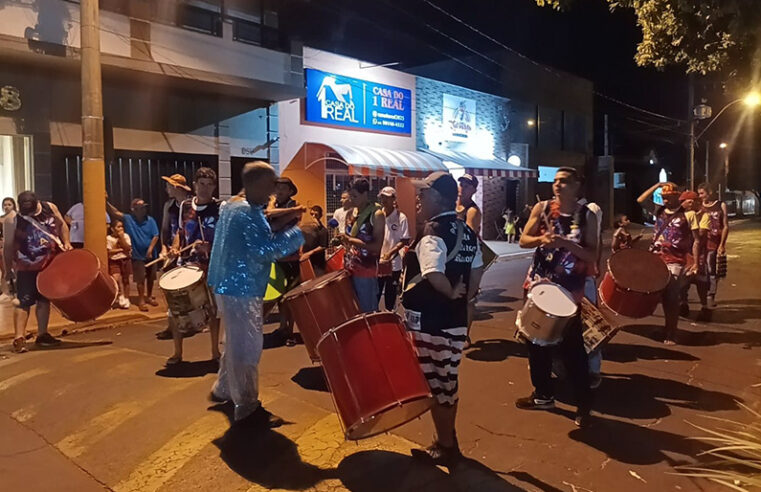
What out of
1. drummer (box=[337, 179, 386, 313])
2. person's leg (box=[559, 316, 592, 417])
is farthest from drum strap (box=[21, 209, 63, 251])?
person's leg (box=[559, 316, 592, 417])

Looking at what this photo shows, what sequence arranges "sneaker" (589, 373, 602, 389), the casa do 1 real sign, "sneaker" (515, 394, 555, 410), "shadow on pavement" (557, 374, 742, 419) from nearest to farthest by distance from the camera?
"sneaker" (515, 394, 555, 410) → "shadow on pavement" (557, 374, 742, 419) → "sneaker" (589, 373, 602, 389) → the casa do 1 real sign

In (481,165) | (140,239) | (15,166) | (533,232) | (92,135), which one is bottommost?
(140,239)

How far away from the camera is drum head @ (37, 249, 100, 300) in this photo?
21.8ft

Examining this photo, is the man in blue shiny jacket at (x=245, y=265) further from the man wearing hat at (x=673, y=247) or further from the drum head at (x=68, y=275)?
the man wearing hat at (x=673, y=247)

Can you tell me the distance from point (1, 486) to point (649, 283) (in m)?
5.87

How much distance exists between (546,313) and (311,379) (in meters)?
2.44

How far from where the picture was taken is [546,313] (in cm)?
445

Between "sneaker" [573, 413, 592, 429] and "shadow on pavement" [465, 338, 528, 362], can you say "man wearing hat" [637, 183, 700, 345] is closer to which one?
"shadow on pavement" [465, 338, 528, 362]

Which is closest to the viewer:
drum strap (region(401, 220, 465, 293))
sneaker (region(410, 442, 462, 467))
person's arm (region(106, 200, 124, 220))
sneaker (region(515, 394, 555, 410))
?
drum strap (region(401, 220, 465, 293))

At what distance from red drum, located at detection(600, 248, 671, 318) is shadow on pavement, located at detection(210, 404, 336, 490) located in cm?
396

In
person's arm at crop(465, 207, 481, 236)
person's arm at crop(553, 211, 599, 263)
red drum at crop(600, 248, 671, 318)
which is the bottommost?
red drum at crop(600, 248, 671, 318)

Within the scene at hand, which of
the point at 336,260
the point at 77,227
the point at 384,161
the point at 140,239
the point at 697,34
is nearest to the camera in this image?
the point at 697,34

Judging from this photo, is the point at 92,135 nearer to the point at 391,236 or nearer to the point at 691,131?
the point at 391,236

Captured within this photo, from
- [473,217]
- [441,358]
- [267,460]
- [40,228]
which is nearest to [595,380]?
[473,217]
